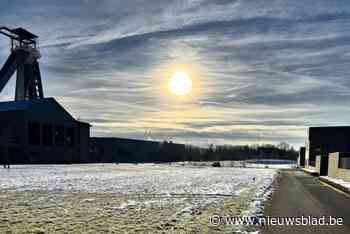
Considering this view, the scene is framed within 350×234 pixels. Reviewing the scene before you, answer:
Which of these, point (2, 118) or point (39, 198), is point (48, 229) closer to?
point (39, 198)

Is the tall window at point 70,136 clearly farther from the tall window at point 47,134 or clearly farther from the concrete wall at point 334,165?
the concrete wall at point 334,165

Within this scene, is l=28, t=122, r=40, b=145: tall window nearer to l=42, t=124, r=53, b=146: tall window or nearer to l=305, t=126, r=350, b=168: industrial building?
l=42, t=124, r=53, b=146: tall window

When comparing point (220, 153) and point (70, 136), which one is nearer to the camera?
point (70, 136)

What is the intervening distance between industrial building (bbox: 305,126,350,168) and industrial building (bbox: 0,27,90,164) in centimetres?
4370

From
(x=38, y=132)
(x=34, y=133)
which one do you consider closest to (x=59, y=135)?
(x=38, y=132)

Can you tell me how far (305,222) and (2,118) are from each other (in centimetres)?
6205

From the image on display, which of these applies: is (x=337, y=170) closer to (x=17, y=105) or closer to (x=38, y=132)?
(x=38, y=132)

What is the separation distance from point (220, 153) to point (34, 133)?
10460 cm

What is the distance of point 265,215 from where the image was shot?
1034 cm

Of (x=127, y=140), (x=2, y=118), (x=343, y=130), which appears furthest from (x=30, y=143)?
(x=343, y=130)

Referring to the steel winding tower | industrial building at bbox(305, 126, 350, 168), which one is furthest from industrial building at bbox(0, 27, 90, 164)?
industrial building at bbox(305, 126, 350, 168)

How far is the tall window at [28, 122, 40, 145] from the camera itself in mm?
63188

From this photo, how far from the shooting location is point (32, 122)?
208 ft

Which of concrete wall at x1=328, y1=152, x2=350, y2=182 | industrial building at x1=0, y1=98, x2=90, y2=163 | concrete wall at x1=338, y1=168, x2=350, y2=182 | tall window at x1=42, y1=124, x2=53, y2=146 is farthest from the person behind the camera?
tall window at x1=42, y1=124, x2=53, y2=146
